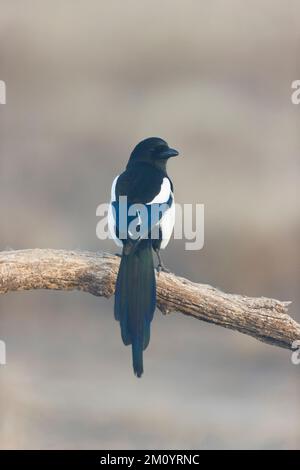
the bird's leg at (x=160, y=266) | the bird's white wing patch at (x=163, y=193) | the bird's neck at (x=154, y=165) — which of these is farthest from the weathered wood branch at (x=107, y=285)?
the bird's neck at (x=154, y=165)

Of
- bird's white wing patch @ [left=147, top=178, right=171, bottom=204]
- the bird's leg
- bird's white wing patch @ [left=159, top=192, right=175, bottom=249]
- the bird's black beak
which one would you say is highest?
the bird's black beak

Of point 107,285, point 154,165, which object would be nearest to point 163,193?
point 154,165

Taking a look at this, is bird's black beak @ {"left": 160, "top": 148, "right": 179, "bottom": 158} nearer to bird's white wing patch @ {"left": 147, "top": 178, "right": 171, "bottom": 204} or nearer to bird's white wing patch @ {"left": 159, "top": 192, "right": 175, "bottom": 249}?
bird's white wing patch @ {"left": 147, "top": 178, "right": 171, "bottom": 204}

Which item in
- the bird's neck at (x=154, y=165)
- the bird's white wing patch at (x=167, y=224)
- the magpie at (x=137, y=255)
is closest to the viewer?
the magpie at (x=137, y=255)

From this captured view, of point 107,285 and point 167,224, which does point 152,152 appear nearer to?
point 167,224

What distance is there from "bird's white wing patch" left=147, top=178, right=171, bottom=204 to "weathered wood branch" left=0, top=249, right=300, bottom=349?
0.22 metres

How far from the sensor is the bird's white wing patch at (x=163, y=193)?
2.63m

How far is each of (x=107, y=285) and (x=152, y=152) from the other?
513mm

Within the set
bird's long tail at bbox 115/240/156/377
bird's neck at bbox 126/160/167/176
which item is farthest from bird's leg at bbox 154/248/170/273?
bird's neck at bbox 126/160/167/176

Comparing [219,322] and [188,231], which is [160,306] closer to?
[219,322]

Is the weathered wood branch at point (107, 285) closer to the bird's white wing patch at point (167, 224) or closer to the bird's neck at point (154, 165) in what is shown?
the bird's white wing patch at point (167, 224)

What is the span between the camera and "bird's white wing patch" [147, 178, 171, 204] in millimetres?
2629

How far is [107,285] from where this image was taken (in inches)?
104

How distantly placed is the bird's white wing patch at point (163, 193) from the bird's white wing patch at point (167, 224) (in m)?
0.04
